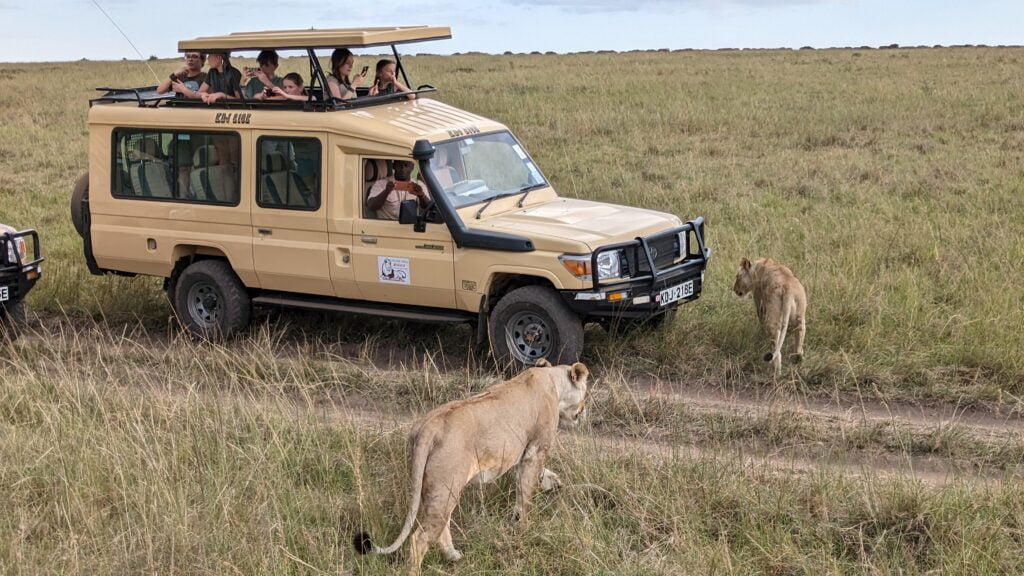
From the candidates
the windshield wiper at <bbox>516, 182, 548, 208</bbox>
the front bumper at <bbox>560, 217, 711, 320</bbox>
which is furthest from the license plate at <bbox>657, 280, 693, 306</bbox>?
the windshield wiper at <bbox>516, 182, 548, 208</bbox>

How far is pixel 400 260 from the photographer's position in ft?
24.9

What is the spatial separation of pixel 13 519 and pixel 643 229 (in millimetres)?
4175

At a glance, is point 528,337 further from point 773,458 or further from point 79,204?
point 79,204

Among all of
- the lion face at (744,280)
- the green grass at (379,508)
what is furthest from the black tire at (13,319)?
the lion face at (744,280)

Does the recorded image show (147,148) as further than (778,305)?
Yes

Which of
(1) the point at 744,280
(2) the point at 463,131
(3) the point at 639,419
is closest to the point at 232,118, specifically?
(2) the point at 463,131

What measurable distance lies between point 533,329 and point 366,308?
1.28m

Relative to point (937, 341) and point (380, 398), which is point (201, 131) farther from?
point (937, 341)

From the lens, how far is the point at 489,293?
24.4 ft

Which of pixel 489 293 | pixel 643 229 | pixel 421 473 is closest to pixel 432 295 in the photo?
pixel 489 293

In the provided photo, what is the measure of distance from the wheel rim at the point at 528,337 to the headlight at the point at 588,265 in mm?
412

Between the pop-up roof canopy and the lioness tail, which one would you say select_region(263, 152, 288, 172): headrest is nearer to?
the pop-up roof canopy

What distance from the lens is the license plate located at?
7.33m

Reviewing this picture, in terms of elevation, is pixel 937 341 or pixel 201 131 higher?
pixel 201 131
